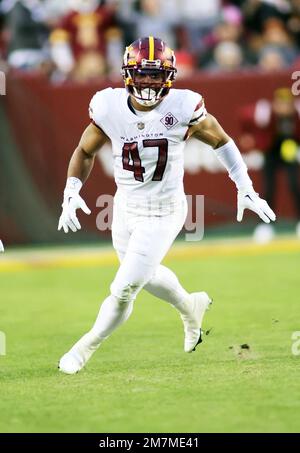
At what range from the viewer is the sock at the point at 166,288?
6375 mm

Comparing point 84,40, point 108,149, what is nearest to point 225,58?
point 84,40

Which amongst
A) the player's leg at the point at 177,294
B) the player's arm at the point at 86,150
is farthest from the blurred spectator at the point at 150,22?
the player's arm at the point at 86,150

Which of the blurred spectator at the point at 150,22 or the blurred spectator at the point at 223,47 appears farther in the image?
the blurred spectator at the point at 223,47

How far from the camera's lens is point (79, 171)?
635 centimetres

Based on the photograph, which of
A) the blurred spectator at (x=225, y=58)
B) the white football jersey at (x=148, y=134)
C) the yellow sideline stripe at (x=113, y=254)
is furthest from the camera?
the blurred spectator at (x=225, y=58)

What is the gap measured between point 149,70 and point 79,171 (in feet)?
2.42

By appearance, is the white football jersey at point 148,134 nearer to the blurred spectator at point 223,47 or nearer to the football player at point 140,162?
the football player at point 140,162

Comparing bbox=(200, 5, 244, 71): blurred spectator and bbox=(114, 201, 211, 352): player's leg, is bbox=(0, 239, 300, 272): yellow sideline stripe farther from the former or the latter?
bbox=(114, 201, 211, 352): player's leg

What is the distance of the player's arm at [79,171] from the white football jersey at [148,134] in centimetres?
8

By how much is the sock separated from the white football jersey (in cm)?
48

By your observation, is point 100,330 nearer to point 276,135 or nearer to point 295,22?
point 276,135

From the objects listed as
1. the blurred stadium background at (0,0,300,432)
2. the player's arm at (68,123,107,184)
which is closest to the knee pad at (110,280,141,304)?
the player's arm at (68,123,107,184)

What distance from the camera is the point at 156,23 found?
13758 millimetres

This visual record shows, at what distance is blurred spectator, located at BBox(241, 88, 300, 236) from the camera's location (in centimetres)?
1273
